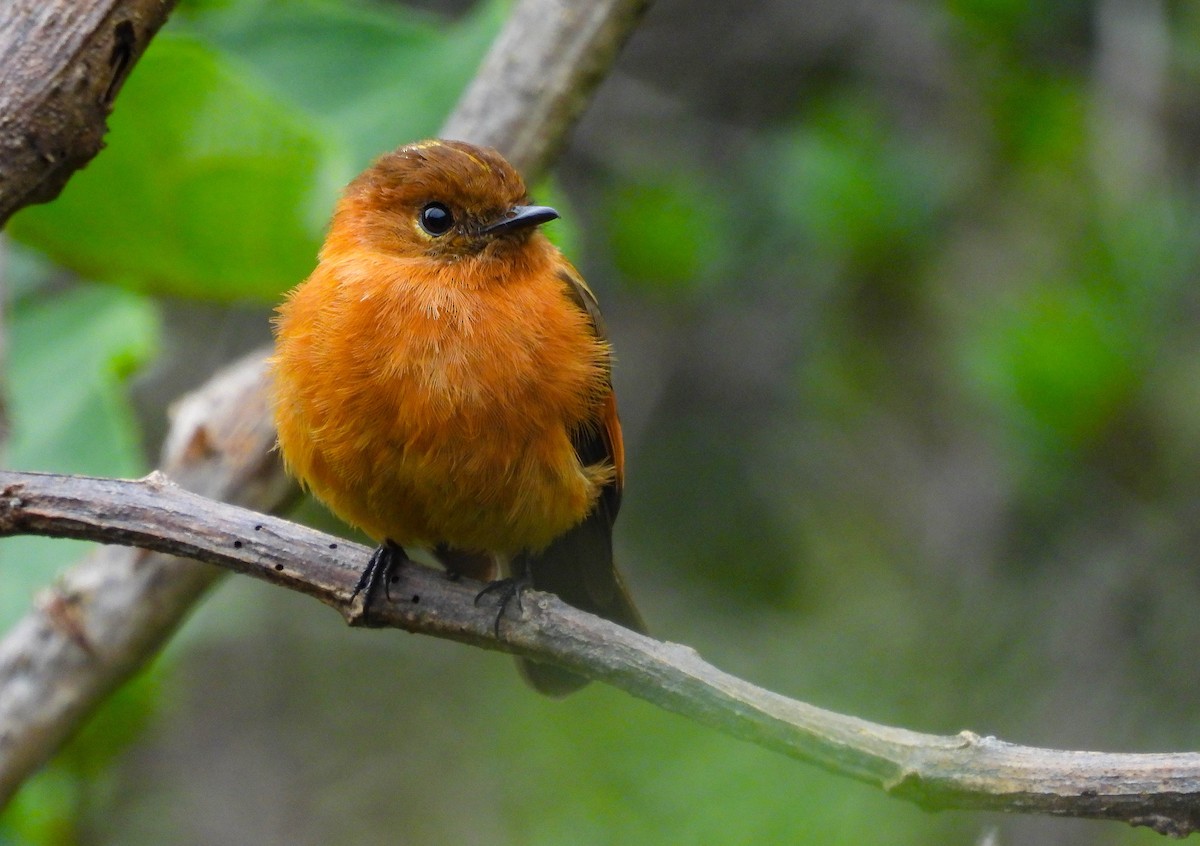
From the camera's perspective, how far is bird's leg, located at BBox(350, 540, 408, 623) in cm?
321

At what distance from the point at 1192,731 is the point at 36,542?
493cm

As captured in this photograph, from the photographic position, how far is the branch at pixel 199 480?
410cm

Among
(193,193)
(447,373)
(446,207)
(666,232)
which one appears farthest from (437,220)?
(666,232)

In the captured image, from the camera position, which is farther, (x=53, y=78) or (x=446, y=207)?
(x=446, y=207)

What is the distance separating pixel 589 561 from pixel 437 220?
117 cm

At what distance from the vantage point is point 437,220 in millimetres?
4078

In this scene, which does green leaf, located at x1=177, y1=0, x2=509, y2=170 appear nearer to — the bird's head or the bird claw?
the bird's head

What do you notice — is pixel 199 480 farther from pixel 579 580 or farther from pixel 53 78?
pixel 53 78

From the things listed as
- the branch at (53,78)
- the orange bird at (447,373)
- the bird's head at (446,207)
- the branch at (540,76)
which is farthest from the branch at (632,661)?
the branch at (540,76)

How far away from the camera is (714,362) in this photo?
26.7 feet

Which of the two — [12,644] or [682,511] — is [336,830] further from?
[12,644]

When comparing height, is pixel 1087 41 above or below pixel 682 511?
above

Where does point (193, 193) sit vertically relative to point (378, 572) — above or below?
below

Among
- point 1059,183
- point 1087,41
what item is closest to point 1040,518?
point 1059,183
